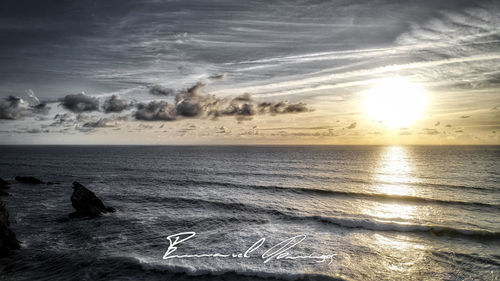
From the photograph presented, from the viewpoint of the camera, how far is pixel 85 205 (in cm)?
2631

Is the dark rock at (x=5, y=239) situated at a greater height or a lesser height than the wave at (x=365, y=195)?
greater

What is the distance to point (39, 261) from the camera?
1616 centimetres

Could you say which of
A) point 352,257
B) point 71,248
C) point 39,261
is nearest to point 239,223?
point 352,257

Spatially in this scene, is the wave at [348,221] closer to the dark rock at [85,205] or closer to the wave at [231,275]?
the dark rock at [85,205]

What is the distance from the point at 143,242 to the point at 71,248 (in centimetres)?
479

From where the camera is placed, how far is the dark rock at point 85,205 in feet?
85.0

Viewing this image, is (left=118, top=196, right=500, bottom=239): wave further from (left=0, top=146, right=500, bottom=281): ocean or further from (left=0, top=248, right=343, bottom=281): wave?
(left=0, top=248, right=343, bottom=281): wave

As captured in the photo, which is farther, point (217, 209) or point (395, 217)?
point (217, 209)

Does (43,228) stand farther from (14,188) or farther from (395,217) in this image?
(395,217)

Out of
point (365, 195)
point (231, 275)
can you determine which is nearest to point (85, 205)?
point (231, 275)

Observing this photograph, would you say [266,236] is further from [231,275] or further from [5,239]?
[5,239]
